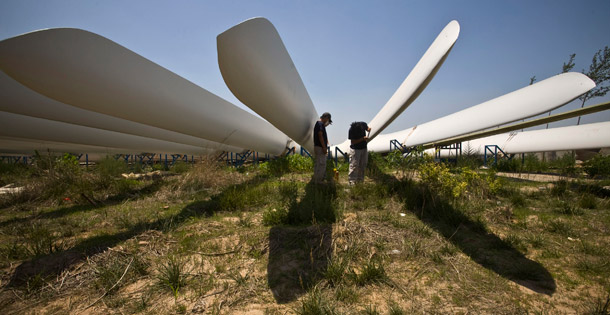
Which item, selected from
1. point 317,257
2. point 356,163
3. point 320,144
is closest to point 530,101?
point 356,163

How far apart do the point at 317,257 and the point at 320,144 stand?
3134mm

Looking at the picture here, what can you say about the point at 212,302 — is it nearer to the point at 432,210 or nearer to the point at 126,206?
the point at 432,210

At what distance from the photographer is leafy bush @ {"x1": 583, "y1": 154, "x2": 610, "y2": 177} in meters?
5.98

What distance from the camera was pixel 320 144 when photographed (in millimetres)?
4820

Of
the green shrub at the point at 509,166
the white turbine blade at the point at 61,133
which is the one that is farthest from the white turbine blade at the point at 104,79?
the green shrub at the point at 509,166

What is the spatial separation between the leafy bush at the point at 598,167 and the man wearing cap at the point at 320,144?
23.5ft

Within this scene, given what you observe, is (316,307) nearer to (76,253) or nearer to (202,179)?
(76,253)

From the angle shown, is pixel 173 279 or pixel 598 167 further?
pixel 598 167

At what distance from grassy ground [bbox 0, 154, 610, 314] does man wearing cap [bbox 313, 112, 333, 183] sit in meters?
1.53

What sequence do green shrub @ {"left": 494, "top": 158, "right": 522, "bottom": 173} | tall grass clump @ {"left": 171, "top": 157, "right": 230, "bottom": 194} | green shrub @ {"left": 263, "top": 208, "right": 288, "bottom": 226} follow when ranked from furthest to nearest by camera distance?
green shrub @ {"left": 494, "top": 158, "right": 522, "bottom": 173}, tall grass clump @ {"left": 171, "top": 157, "right": 230, "bottom": 194}, green shrub @ {"left": 263, "top": 208, "right": 288, "bottom": 226}

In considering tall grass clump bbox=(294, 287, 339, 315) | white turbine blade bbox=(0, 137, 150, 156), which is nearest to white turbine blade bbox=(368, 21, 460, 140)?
tall grass clump bbox=(294, 287, 339, 315)

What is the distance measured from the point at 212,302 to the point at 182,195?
319 cm

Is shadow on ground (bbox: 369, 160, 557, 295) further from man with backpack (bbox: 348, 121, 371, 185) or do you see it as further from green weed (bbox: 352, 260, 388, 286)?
man with backpack (bbox: 348, 121, 371, 185)

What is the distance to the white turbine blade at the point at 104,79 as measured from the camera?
1.97 meters
